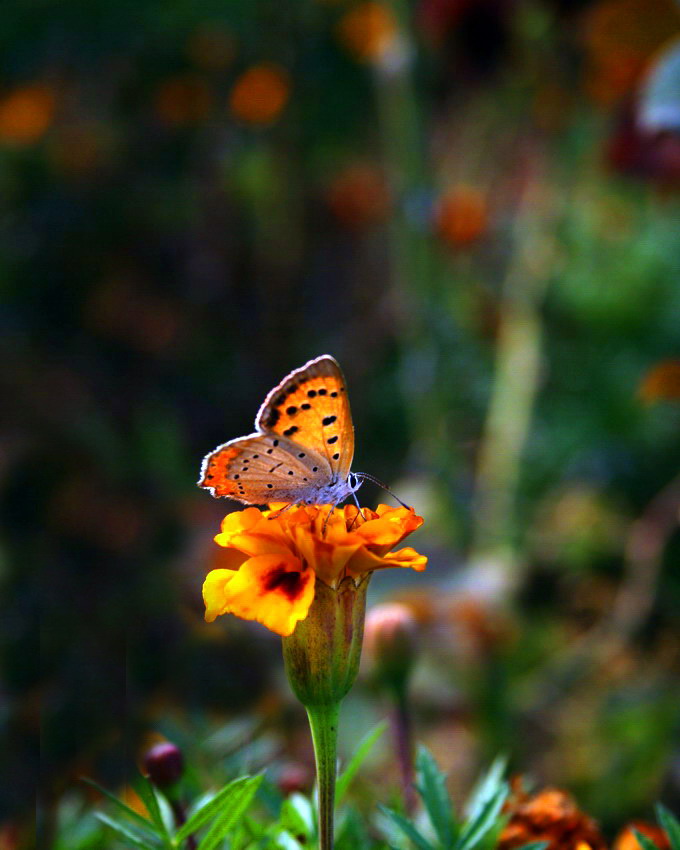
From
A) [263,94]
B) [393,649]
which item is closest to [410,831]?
[393,649]

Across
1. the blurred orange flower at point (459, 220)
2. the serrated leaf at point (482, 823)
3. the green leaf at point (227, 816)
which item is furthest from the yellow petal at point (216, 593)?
the blurred orange flower at point (459, 220)

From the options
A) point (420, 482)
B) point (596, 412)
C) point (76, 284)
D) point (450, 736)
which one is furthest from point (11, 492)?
point (596, 412)

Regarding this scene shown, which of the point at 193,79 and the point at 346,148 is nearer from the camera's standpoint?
the point at 193,79

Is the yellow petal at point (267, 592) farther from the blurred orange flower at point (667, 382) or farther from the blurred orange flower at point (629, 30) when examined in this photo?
the blurred orange flower at point (629, 30)

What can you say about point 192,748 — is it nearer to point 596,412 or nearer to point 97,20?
point 596,412

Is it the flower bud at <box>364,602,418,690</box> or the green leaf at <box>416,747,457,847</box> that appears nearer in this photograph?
the green leaf at <box>416,747,457,847</box>

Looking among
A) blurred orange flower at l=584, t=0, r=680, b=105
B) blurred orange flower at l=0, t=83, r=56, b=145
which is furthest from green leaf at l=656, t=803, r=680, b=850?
blurred orange flower at l=0, t=83, r=56, b=145

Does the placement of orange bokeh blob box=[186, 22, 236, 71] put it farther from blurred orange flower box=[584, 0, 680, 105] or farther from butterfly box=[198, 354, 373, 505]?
butterfly box=[198, 354, 373, 505]
